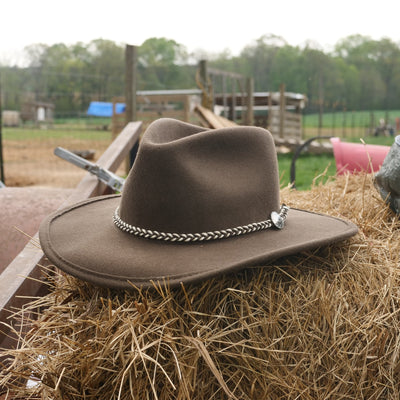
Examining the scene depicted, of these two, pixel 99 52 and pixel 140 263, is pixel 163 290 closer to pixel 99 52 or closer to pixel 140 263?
pixel 140 263

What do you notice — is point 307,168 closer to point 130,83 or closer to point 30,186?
point 130,83

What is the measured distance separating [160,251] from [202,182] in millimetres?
143

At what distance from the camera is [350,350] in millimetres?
818

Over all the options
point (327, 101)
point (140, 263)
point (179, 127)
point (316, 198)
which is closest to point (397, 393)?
point (140, 263)

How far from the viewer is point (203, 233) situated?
832 mm

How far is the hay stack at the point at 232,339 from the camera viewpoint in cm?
73

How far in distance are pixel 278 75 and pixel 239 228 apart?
13.5 meters

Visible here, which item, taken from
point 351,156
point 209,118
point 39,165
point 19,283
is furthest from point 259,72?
point 19,283

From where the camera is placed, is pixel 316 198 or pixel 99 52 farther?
pixel 99 52

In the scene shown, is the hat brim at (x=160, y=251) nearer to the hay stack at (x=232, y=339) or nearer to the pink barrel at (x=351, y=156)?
the hay stack at (x=232, y=339)

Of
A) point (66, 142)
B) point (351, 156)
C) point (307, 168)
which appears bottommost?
point (66, 142)

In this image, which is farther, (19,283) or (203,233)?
(19,283)

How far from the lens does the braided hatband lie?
2.72 feet

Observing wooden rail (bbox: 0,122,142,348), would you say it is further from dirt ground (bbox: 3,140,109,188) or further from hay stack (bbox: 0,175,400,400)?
dirt ground (bbox: 3,140,109,188)
